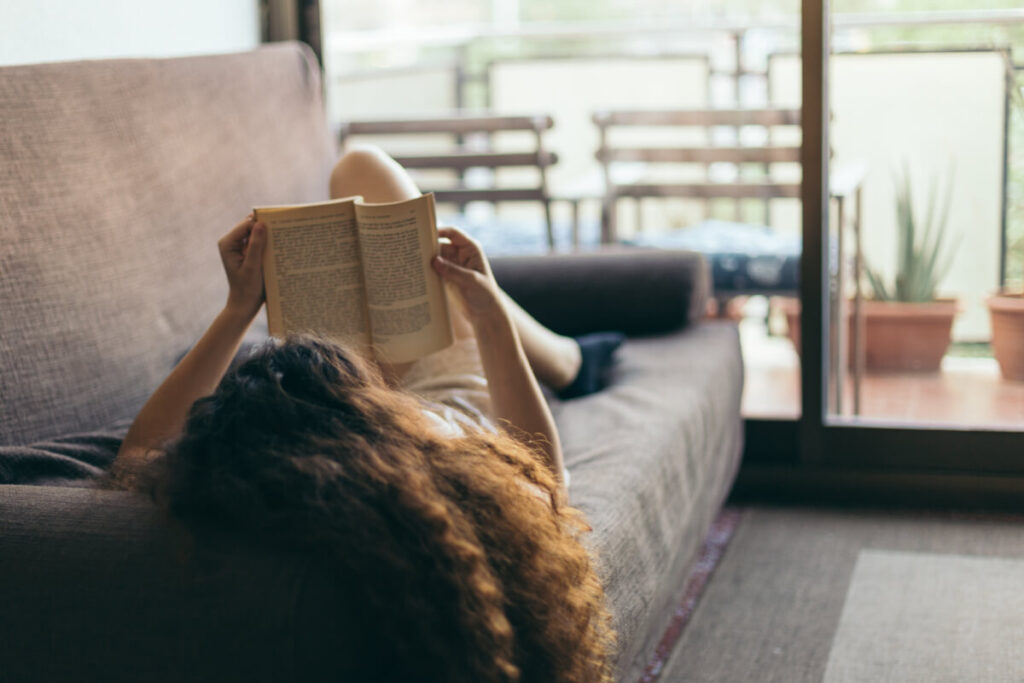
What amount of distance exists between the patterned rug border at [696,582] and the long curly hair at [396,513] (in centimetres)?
84

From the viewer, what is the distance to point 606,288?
220 cm

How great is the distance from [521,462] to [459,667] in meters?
0.24


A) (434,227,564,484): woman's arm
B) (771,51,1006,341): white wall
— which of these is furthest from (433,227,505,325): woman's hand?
(771,51,1006,341): white wall

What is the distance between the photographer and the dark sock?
1.98 m

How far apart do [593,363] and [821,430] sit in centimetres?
72

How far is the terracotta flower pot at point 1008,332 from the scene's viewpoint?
2352 millimetres

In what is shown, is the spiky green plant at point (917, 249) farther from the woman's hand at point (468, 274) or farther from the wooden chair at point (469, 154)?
the woman's hand at point (468, 274)

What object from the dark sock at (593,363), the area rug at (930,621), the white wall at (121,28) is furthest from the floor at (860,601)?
the white wall at (121,28)

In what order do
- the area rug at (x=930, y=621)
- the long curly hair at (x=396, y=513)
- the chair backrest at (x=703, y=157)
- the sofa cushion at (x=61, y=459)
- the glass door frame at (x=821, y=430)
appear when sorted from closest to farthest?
the long curly hair at (x=396, y=513) < the sofa cushion at (x=61, y=459) < the area rug at (x=930, y=621) < the glass door frame at (x=821, y=430) < the chair backrest at (x=703, y=157)

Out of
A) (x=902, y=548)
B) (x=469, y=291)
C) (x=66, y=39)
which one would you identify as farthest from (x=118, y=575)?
(x=902, y=548)

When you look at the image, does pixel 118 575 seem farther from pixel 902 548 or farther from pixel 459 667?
pixel 902 548

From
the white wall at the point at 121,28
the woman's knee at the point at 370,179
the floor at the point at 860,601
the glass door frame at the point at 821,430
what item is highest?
the white wall at the point at 121,28

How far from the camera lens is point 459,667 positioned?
2.57ft

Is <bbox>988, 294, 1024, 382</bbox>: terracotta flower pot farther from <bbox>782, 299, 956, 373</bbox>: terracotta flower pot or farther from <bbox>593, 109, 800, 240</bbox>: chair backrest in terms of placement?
<bbox>593, 109, 800, 240</bbox>: chair backrest
